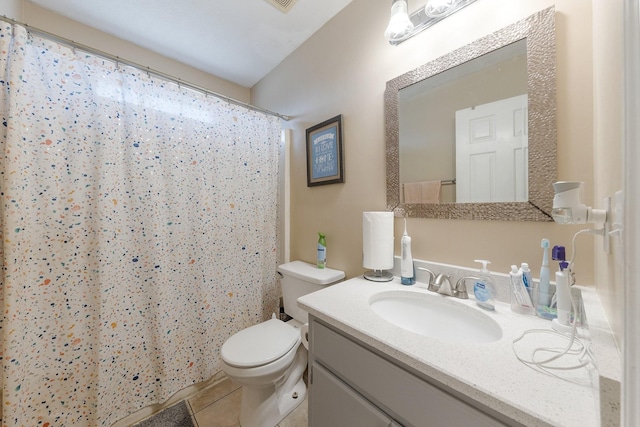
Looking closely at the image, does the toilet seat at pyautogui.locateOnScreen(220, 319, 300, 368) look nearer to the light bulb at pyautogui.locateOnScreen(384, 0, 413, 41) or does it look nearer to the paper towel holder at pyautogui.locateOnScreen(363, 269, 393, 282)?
the paper towel holder at pyautogui.locateOnScreen(363, 269, 393, 282)

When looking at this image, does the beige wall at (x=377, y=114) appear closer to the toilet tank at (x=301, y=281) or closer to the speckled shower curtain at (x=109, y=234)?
the toilet tank at (x=301, y=281)

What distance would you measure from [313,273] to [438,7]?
1.41 metres

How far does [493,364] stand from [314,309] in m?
0.52

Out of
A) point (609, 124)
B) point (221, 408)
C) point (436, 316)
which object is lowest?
point (221, 408)

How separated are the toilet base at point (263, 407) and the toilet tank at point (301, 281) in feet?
1.33

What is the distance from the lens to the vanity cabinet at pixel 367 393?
52 cm

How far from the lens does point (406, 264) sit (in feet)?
3.46

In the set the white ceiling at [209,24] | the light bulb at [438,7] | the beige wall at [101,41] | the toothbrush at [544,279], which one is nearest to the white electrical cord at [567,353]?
the toothbrush at [544,279]

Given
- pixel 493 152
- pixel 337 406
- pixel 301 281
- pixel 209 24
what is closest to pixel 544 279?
pixel 493 152

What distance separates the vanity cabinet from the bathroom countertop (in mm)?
43

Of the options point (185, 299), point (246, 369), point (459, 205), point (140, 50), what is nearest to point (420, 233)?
point (459, 205)

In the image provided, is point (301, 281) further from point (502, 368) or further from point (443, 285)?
point (502, 368)

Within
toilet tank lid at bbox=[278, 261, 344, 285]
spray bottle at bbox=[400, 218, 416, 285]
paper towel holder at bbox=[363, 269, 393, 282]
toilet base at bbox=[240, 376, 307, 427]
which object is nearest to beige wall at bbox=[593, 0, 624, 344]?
spray bottle at bbox=[400, 218, 416, 285]

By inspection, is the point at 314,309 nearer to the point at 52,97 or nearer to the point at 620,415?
the point at 620,415
